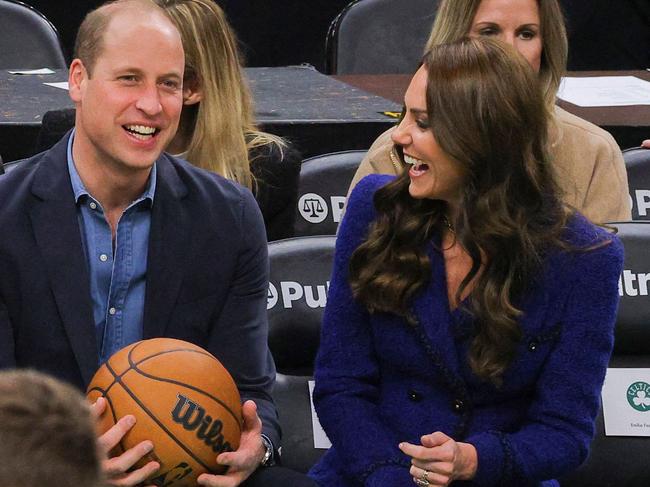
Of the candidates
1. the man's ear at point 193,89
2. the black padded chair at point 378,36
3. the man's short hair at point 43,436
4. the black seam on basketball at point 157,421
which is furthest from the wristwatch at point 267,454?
the black padded chair at point 378,36

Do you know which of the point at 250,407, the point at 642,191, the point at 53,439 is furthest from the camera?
the point at 642,191

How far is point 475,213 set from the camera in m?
2.67

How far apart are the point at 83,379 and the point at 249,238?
0.45 m

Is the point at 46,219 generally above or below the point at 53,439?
below

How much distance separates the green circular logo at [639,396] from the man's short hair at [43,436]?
2058 millimetres

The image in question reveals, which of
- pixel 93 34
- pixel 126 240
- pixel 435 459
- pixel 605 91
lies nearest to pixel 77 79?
pixel 93 34

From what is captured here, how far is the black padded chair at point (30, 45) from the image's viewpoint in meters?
5.56

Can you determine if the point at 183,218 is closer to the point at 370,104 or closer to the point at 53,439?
the point at 53,439

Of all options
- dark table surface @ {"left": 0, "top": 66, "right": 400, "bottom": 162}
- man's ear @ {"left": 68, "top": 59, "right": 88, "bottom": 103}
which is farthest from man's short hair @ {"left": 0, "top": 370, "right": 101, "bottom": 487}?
dark table surface @ {"left": 0, "top": 66, "right": 400, "bottom": 162}

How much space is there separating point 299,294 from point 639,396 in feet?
2.73

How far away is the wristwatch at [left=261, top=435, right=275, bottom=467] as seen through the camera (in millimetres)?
2635

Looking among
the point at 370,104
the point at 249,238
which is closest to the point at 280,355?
the point at 249,238

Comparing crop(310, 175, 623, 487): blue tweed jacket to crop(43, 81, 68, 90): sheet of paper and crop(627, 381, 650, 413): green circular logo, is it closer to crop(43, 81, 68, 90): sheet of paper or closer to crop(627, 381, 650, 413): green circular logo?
crop(627, 381, 650, 413): green circular logo

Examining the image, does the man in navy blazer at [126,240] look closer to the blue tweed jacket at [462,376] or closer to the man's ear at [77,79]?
the man's ear at [77,79]
